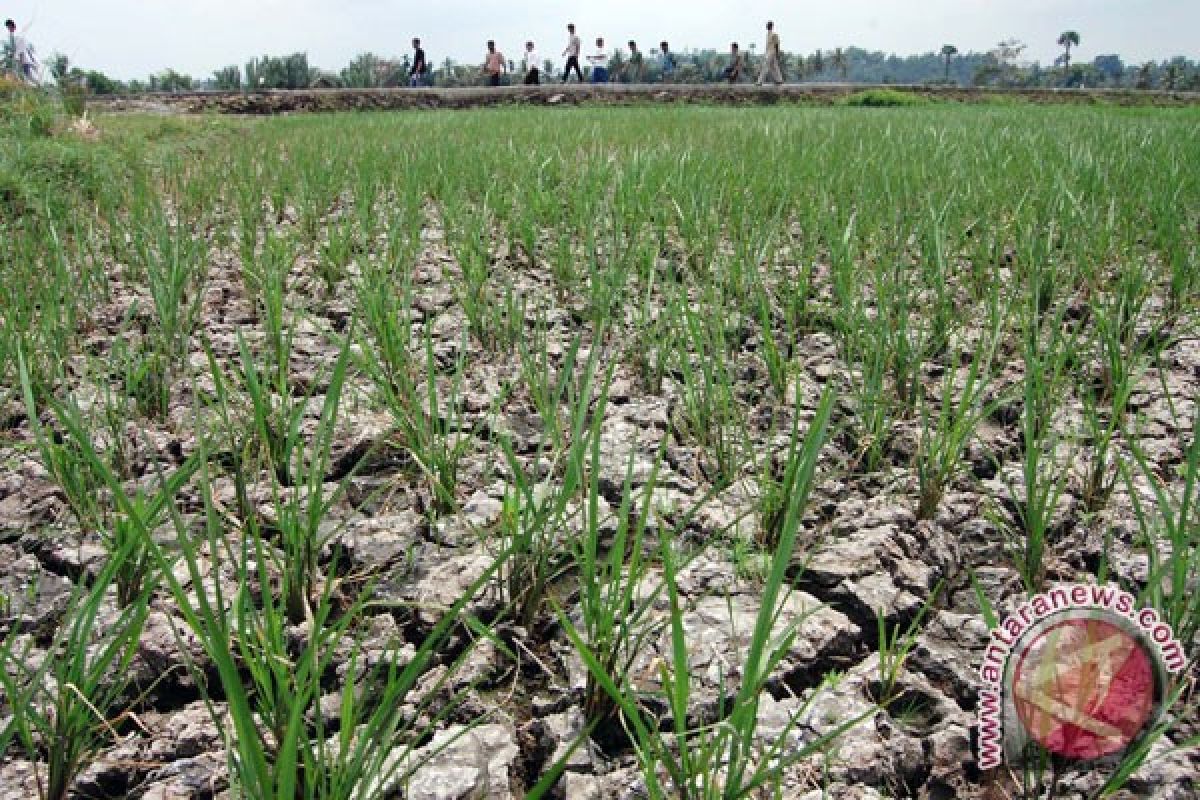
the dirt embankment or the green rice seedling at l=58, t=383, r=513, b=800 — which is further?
the dirt embankment

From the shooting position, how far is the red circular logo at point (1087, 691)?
23.1 inches

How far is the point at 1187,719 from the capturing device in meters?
0.67

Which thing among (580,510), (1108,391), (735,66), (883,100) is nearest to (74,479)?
(580,510)

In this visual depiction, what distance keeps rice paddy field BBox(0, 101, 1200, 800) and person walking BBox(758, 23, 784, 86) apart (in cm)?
1488

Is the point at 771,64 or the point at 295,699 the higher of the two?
the point at 771,64

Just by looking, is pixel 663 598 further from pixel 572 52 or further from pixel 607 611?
pixel 572 52

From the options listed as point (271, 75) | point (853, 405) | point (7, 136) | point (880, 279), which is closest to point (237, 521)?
point (853, 405)

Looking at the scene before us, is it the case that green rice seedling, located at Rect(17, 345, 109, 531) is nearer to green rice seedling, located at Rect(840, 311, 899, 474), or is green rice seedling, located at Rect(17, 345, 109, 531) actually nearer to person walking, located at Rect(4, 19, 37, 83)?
green rice seedling, located at Rect(840, 311, 899, 474)

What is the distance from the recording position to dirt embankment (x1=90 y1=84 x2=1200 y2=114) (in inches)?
516

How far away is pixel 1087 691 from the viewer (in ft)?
1.93

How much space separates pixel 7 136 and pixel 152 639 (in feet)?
16.0

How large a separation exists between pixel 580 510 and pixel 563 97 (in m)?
14.6

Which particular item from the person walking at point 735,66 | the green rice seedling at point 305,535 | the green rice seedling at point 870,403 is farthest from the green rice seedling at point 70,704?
the person walking at point 735,66

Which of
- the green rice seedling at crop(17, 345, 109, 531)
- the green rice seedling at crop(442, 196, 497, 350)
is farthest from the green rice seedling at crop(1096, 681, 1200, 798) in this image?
the green rice seedling at crop(442, 196, 497, 350)
